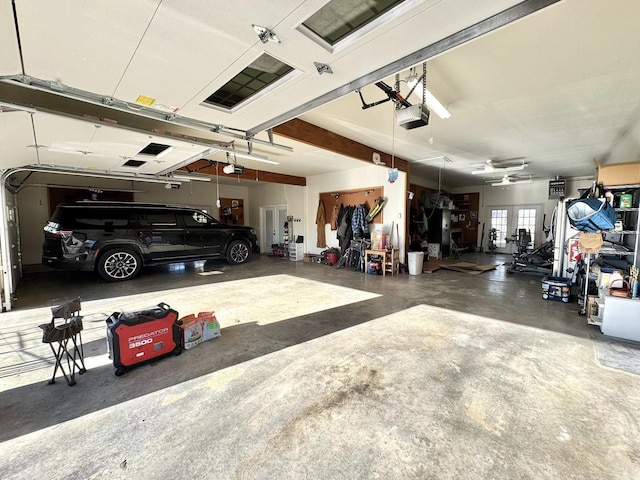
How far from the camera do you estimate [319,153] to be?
554 centimetres

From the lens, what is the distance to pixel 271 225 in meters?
10.4

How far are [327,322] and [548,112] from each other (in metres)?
4.15

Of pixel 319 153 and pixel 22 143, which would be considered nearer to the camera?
pixel 22 143

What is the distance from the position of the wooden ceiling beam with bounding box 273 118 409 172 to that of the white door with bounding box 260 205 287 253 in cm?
475

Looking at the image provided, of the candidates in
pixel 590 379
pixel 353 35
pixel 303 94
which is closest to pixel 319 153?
pixel 303 94

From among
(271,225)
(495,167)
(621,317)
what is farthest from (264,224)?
(621,317)

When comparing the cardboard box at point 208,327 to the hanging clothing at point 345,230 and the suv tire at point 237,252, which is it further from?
the hanging clothing at point 345,230

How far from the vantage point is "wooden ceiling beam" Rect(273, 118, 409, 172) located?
3760 millimetres

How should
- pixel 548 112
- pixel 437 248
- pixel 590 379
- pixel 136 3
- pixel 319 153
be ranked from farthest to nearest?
1. pixel 437 248
2. pixel 319 153
3. pixel 548 112
4. pixel 590 379
5. pixel 136 3

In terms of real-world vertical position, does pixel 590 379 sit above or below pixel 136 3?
below

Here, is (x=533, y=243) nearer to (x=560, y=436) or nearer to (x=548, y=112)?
(x=548, y=112)

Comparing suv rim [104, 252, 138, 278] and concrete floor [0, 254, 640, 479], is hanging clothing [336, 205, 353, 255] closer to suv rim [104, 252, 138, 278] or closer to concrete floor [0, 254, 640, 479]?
concrete floor [0, 254, 640, 479]

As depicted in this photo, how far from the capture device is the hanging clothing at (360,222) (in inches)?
279

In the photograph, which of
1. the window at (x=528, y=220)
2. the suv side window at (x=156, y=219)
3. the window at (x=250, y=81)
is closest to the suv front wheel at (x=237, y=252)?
the suv side window at (x=156, y=219)
